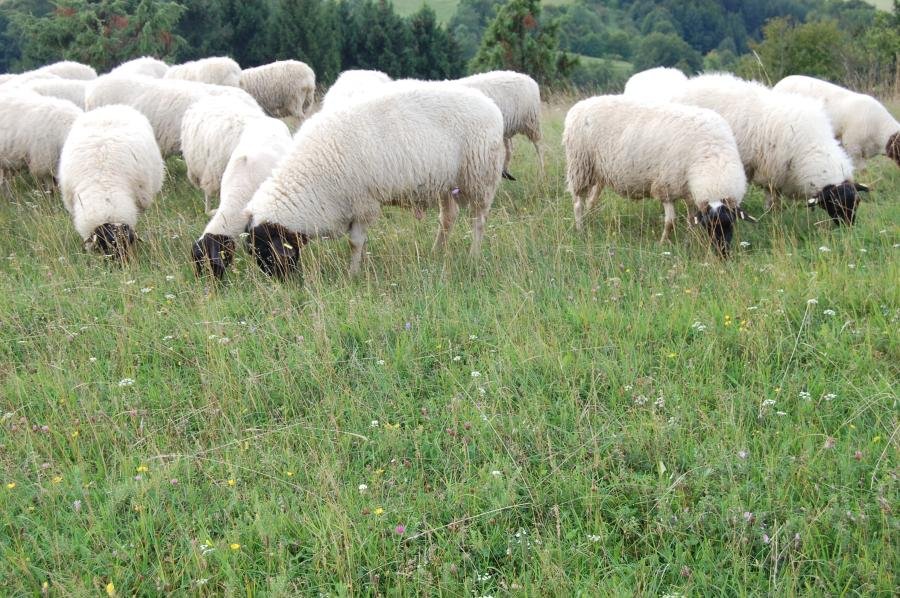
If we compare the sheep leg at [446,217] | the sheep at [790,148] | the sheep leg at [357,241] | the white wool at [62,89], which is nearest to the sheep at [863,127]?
the sheep at [790,148]

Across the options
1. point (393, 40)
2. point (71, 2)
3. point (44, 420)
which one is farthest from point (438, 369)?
point (393, 40)

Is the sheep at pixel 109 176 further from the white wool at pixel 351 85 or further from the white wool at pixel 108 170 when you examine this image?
the white wool at pixel 351 85

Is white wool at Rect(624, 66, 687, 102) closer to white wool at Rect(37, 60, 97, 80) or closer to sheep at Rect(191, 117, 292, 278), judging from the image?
sheep at Rect(191, 117, 292, 278)

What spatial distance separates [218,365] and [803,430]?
3166mm

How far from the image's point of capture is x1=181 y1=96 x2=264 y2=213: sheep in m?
8.18

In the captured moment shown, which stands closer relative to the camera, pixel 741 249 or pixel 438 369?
pixel 438 369

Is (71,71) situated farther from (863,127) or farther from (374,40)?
(374,40)

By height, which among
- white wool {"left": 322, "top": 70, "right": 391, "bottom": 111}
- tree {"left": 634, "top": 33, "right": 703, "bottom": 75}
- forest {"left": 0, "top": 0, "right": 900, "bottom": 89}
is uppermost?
white wool {"left": 322, "top": 70, "right": 391, "bottom": 111}

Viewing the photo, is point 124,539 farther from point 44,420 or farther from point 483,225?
point 483,225

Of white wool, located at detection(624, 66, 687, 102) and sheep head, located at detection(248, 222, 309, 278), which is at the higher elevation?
white wool, located at detection(624, 66, 687, 102)

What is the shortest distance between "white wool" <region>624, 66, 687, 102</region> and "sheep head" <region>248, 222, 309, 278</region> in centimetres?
451

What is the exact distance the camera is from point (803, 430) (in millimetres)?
3643

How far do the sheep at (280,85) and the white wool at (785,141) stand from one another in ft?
28.4

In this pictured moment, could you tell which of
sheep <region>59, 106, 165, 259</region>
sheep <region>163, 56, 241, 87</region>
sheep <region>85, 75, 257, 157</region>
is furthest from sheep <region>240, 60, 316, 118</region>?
sheep <region>59, 106, 165, 259</region>
